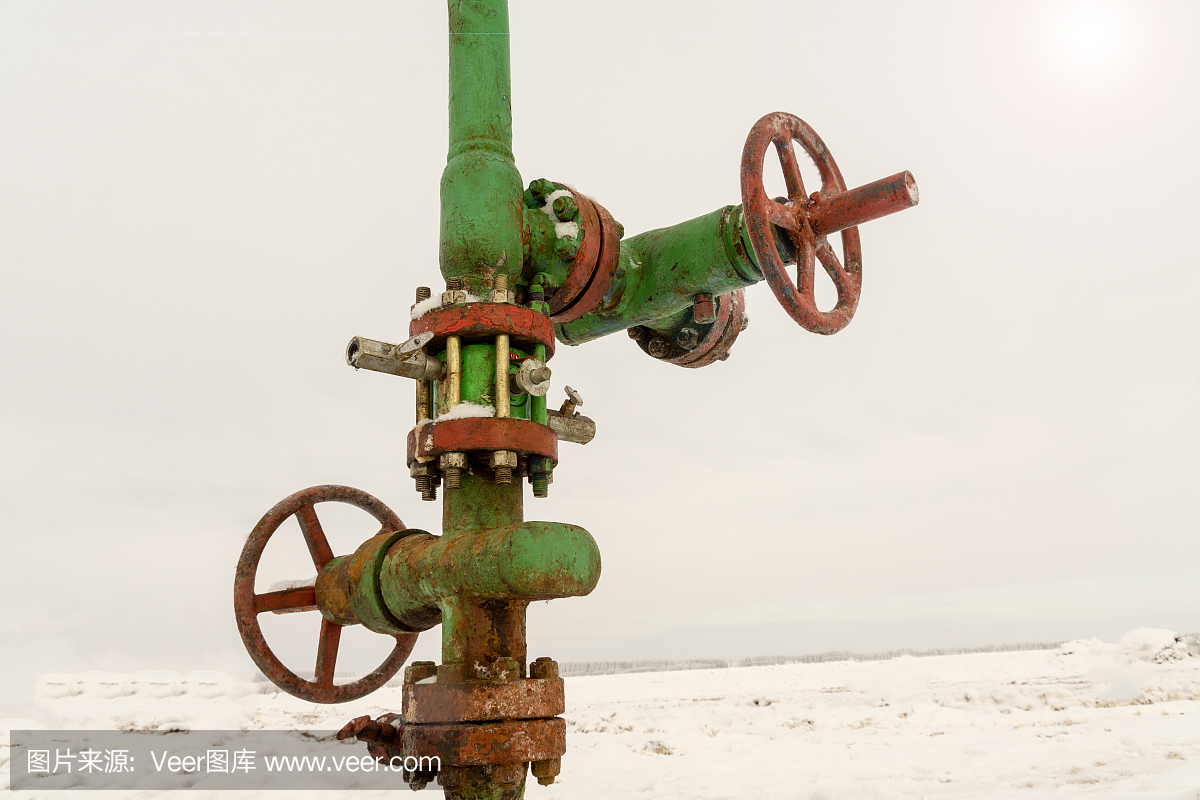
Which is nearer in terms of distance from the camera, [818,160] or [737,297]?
[818,160]

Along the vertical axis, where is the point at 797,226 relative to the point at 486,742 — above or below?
above

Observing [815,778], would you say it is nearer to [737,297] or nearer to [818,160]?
[737,297]

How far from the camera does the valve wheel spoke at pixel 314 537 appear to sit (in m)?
4.01

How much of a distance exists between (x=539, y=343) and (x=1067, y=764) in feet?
12.4

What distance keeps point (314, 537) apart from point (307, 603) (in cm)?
33

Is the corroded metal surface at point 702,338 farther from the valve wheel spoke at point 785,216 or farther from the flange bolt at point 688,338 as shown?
the valve wheel spoke at point 785,216

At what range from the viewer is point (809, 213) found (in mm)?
3830

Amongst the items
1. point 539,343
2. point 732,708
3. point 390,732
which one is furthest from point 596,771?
point 539,343

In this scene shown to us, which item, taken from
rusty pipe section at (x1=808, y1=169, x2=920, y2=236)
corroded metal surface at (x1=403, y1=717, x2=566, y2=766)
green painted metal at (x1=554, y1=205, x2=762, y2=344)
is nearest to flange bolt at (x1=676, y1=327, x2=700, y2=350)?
green painted metal at (x1=554, y1=205, x2=762, y2=344)

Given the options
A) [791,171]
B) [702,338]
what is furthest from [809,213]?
[702,338]

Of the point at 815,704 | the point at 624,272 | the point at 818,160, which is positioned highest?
the point at 818,160

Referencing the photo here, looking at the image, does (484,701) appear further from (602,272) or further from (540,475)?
(602,272)

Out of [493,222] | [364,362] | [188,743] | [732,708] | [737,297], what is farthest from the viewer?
[732,708]

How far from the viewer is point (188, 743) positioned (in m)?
4.62
